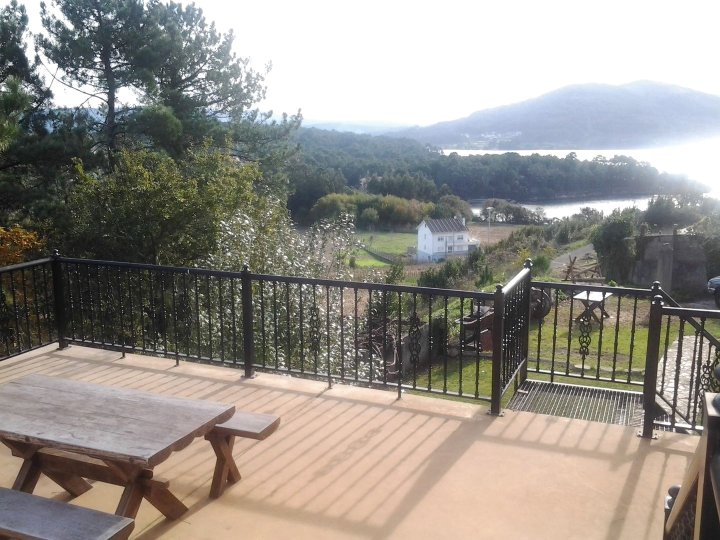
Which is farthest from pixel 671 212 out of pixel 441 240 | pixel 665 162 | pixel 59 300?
pixel 59 300

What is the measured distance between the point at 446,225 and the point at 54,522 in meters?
35.3

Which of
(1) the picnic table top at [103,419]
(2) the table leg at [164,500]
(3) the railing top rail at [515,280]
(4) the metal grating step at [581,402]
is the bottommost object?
(4) the metal grating step at [581,402]

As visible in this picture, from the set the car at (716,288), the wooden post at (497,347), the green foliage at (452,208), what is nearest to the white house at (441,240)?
the green foliage at (452,208)

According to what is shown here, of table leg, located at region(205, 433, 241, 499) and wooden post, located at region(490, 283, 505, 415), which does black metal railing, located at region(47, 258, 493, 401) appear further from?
table leg, located at region(205, 433, 241, 499)

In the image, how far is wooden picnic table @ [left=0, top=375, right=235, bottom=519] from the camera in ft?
8.45

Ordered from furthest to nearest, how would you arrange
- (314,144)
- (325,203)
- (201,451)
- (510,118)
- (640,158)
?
(510,118)
(314,144)
(640,158)
(325,203)
(201,451)

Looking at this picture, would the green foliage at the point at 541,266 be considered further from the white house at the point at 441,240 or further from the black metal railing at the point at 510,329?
the black metal railing at the point at 510,329

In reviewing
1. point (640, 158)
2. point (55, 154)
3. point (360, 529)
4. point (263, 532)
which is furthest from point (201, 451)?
point (640, 158)

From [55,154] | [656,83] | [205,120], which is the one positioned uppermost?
[656,83]

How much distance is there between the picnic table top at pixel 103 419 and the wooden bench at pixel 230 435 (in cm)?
19

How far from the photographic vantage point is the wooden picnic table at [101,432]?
258 cm

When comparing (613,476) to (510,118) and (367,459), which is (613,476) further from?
(510,118)

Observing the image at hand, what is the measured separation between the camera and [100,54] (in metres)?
14.8

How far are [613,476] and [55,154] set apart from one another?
515 inches
